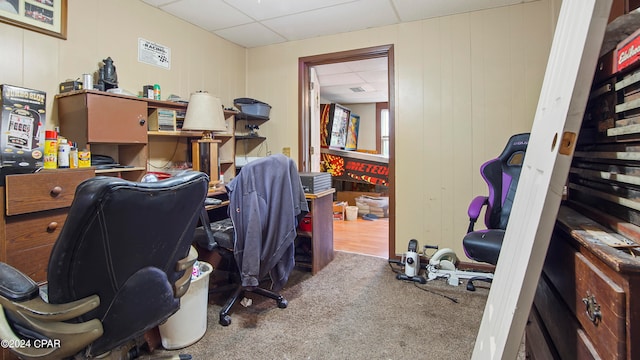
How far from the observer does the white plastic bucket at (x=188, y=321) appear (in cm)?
177

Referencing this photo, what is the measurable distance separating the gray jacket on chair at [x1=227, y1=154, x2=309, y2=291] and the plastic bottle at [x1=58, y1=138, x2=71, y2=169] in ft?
3.03

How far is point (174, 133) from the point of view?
2.65 m

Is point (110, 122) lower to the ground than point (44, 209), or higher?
higher

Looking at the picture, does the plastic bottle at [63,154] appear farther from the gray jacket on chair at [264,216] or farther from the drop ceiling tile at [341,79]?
the drop ceiling tile at [341,79]

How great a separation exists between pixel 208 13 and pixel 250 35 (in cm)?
61

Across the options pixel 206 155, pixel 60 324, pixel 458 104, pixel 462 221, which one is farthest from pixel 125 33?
pixel 462 221

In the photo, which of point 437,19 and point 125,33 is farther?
point 437,19

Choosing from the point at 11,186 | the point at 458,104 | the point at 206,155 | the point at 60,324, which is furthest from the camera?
the point at 458,104

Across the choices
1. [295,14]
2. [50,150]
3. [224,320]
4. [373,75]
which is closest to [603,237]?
[224,320]

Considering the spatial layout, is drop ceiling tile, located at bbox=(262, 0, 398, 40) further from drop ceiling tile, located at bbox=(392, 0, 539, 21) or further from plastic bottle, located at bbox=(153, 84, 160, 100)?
plastic bottle, located at bbox=(153, 84, 160, 100)

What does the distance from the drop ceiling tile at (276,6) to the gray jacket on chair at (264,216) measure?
4.65 ft

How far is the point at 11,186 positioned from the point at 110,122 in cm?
80

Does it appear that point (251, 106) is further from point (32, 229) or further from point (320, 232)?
point (32, 229)

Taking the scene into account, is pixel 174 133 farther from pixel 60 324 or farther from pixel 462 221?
pixel 462 221
